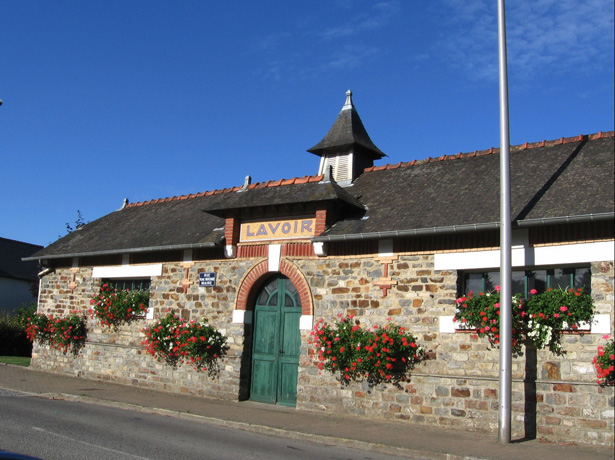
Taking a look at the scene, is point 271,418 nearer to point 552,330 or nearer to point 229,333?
point 229,333

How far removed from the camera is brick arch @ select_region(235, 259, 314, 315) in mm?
12297

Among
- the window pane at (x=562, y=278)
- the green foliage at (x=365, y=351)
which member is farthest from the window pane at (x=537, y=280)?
the green foliage at (x=365, y=351)

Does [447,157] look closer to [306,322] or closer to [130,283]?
[306,322]

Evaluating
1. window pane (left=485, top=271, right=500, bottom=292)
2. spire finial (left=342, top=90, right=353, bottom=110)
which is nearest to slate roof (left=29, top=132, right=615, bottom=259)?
window pane (left=485, top=271, right=500, bottom=292)

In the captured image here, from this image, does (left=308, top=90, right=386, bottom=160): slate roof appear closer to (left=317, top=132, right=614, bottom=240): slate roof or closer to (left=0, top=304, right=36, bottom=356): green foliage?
(left=317, top=132, right=614, bottom=240): slate roof

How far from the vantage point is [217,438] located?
9.17 meters

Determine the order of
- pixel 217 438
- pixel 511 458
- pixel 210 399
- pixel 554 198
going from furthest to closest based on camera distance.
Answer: pixel 210 399
pixel 554 198
pixel 217 438
pixel 511 458

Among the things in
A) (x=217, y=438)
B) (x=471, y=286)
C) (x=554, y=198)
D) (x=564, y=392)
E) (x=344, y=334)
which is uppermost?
(x=554, y=198)

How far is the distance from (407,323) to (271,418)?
2.92 meters

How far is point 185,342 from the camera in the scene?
1346 cm

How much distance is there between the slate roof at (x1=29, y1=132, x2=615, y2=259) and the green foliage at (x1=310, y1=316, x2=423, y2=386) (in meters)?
1.71

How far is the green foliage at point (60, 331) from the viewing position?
16.1 m

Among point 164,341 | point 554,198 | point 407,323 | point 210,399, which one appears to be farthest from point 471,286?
point 164,341

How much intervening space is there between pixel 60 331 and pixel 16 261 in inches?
643
